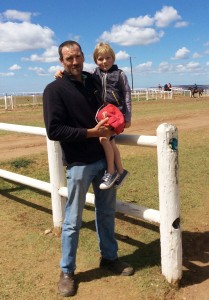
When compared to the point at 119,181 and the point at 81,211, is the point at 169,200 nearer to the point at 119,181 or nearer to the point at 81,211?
the point at 119,181

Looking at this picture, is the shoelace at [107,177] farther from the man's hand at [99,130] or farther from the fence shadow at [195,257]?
the fence shadow at [195,257]

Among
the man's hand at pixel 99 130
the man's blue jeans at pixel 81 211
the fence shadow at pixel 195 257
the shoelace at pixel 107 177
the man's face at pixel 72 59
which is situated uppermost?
the man's face at pixel 72 59

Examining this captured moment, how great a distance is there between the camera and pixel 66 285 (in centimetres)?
318

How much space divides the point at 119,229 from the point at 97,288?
1.27 m

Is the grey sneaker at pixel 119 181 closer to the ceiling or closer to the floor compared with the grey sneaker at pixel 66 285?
closer to the ceiling

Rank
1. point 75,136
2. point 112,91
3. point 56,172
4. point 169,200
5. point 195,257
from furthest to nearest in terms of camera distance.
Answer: point 56,172
point 195,257
point 112,91
point 169,200
point 75,136

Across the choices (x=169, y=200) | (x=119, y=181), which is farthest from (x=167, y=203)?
(x=119, y=181)

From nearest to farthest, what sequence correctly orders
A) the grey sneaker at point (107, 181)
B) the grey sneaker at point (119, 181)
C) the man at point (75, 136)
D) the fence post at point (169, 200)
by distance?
1. the man at point (75, 136)
2. the fence post at point (169, 200)
3. the grey sneaker at point (107, 181)
4. the grey sneaker at point (119, 181)

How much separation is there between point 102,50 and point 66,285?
2122 mm

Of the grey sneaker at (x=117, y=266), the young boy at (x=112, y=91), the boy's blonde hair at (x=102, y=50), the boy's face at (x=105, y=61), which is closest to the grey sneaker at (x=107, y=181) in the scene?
the young boy at (x=112, y=91)

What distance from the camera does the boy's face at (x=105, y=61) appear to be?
3514mm

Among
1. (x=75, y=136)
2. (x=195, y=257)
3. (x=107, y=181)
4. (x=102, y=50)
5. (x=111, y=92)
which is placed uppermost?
(x=102, y=50)

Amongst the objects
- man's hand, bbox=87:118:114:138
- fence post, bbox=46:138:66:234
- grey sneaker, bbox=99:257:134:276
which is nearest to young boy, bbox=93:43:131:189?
man's hand, bbox=87:118:114:138

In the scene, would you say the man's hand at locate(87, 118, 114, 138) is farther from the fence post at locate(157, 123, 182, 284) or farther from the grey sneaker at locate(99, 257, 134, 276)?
the grey sneaker at locate(99, 257, 134, 276)
